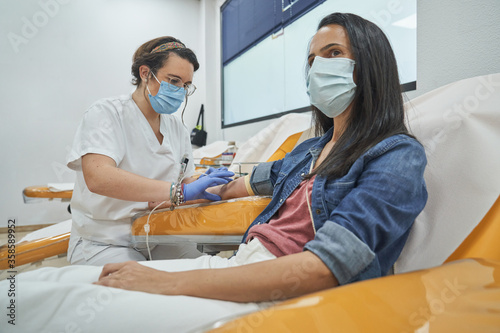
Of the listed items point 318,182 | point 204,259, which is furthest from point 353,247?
point 204,259

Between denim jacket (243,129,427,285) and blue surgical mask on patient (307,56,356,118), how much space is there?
249mm

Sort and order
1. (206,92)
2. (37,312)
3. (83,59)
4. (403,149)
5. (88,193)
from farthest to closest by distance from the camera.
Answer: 1. (206,92)
2. (83,59)
3. (88,193)
4. (403,149)
5. (37,312)

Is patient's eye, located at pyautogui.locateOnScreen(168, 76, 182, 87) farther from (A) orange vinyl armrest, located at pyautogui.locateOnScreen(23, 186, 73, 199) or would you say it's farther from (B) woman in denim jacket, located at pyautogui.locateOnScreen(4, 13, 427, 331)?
(A) orange vinyl armrest, located at pyautogui.locateOnScreen(23, 186, 73, 199)

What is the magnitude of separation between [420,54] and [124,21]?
3913 millimetres

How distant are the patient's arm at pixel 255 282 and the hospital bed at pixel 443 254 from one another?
101 mm

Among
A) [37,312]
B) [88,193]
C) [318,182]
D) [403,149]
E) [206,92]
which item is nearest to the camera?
[37,312]

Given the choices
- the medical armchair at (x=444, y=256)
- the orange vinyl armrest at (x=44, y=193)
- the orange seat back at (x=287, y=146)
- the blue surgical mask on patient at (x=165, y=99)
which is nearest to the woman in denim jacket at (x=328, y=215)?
the medical armchair at (x=444, y=256)

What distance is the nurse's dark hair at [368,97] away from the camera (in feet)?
2.65

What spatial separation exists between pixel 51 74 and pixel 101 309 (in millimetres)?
4022

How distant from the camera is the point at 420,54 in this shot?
1345mm

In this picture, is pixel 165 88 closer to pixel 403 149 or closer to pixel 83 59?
pixel 403 149

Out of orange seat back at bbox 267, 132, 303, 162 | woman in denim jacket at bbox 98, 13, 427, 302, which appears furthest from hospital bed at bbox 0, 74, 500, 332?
orange seat back at bbox 267, 132, 303, 162

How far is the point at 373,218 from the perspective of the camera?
607 millimetres

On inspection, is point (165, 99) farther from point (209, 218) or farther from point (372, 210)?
point (372, 210)
